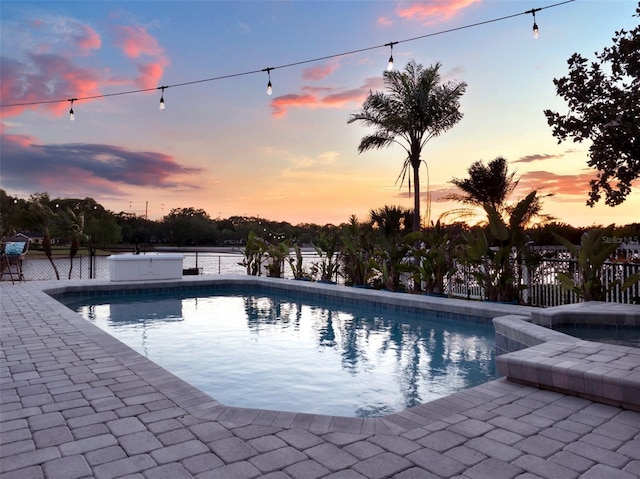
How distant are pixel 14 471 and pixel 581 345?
4.07 m

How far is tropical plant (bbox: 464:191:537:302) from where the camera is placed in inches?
288

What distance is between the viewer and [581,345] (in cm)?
389

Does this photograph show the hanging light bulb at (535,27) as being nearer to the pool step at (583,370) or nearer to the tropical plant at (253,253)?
the pool step at (583,370)

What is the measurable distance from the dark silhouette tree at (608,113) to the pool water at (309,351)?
225 cm

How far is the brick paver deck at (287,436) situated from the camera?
6.66 ft

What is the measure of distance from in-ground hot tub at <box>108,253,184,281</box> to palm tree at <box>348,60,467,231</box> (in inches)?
284

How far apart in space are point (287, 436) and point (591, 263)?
6.00 meters

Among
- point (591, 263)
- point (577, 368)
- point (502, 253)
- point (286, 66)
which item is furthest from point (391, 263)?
point (577, 368)

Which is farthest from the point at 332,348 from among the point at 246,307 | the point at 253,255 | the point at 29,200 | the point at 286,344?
the point at 29,200

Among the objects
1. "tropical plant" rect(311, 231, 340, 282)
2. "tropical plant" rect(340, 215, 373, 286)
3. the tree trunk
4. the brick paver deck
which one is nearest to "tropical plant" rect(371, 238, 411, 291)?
"tropical plant" rect(340, 215, 373, 286)

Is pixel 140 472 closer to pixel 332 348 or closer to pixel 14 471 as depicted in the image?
pixel 14 471

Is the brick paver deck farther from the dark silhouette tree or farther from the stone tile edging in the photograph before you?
the dark silhouette tree

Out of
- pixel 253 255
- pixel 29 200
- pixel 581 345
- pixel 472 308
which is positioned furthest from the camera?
pixel 29 200

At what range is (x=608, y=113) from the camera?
10.6ft
